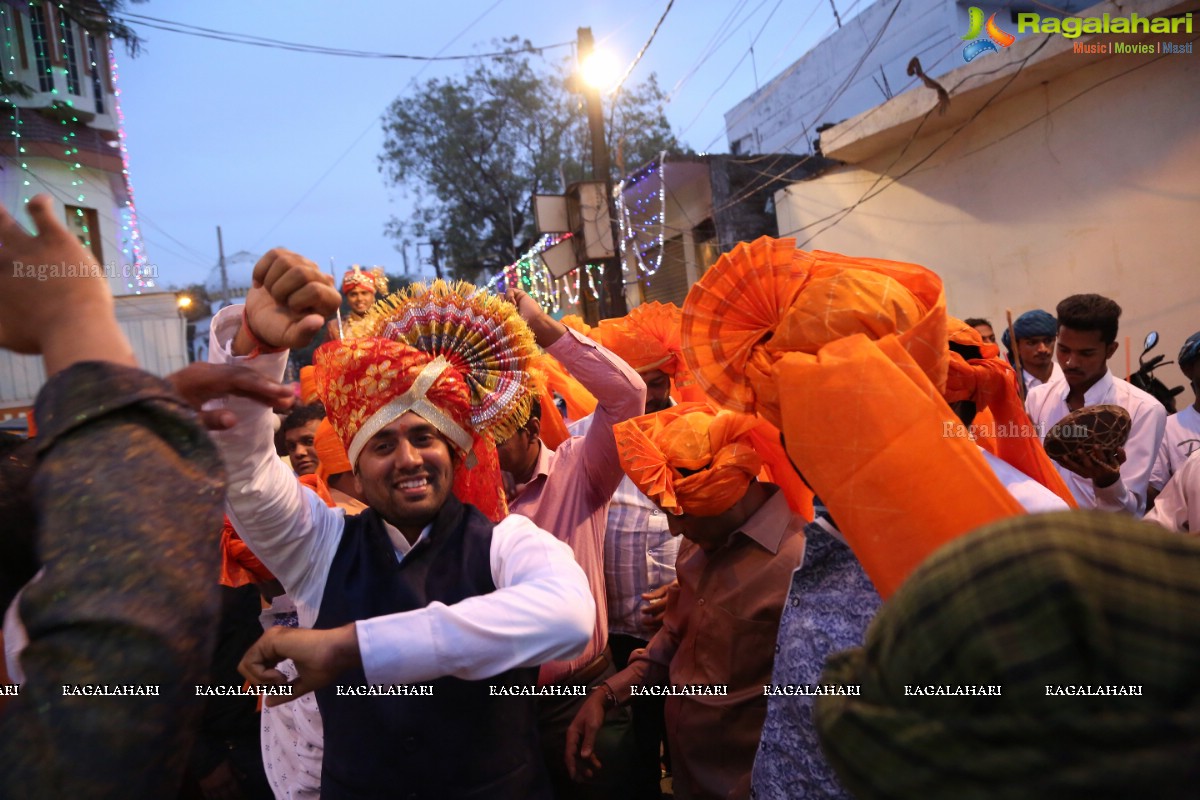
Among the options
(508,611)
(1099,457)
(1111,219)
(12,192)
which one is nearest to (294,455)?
(12,192)

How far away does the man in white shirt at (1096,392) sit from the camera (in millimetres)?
3945

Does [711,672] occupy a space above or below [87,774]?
below

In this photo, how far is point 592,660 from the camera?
122 inches

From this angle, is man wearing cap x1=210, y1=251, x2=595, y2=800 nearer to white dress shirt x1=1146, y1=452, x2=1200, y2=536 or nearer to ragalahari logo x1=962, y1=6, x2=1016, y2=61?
white dress shirt x1=1146, y1=452, x2=1200, y2=536

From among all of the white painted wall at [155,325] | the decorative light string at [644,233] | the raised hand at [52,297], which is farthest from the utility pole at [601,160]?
the raised hand at [52,297]

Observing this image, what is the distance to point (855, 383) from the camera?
1.70 metres

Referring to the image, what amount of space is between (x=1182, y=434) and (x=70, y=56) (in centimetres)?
1592

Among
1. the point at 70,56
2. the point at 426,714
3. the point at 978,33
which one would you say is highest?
the point at 70,56

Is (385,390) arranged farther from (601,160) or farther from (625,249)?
(625,249)

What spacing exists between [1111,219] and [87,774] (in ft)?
32.3

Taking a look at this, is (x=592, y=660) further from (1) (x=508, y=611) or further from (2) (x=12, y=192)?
(2) (x=12, y=192)

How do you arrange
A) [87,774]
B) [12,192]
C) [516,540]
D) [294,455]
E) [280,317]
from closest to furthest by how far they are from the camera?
[87,774], [280,317], [516,540], [12,192], [294,455]

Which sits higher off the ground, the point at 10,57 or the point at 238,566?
the point at 10,57

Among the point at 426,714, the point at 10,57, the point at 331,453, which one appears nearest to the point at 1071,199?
the point at 331,453
